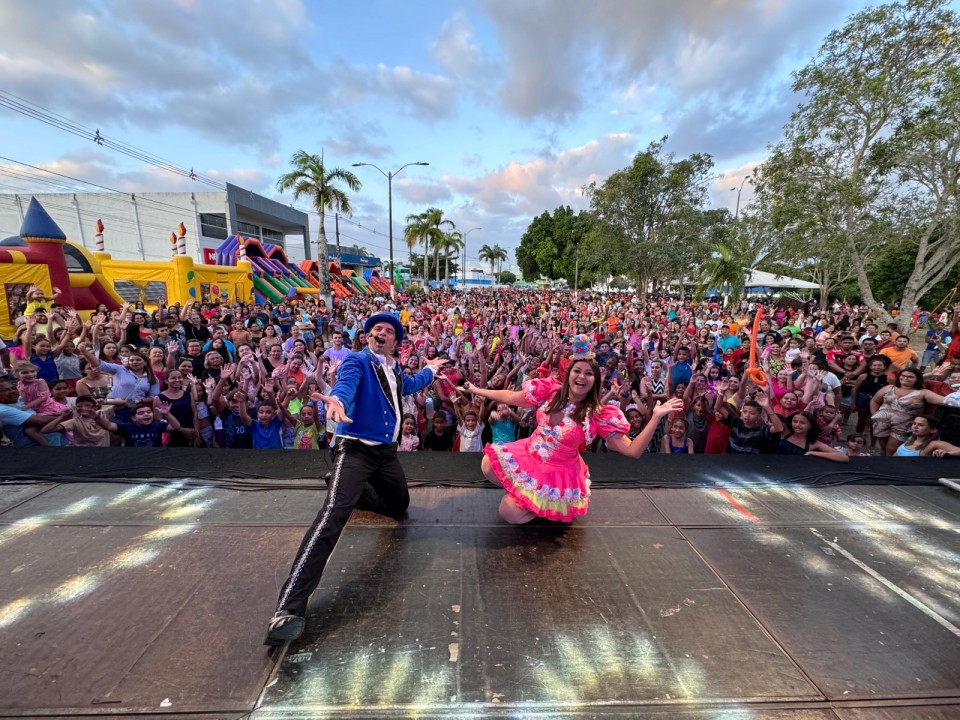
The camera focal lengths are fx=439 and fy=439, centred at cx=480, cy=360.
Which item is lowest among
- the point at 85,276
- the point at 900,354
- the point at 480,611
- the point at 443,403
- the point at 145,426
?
the point at 480,611

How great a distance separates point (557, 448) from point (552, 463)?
0.12 meters

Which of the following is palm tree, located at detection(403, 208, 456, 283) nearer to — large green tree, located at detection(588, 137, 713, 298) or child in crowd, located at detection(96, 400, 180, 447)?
large green tree, located at detection(588, 137, 713, 298)

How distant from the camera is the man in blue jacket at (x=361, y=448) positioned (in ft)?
7.48

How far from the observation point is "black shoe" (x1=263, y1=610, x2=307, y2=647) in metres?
2.07

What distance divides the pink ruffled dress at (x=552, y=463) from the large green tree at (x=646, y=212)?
76.6 ft

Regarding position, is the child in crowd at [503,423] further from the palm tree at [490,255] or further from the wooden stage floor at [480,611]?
the palm tree at [490,255]

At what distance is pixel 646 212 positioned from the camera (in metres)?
24.3

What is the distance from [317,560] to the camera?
2.30m

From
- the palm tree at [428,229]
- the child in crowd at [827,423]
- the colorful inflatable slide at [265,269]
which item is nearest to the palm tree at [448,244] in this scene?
the palm tree at [428,229]

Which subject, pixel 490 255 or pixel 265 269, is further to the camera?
pixel 490 255

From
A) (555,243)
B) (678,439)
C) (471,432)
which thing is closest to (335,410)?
(471,432)

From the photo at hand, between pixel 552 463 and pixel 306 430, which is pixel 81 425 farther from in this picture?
pixel 552 463

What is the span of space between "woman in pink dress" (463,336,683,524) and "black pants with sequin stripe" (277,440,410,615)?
732 mm

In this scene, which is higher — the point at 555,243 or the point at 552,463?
the point at 555,243
